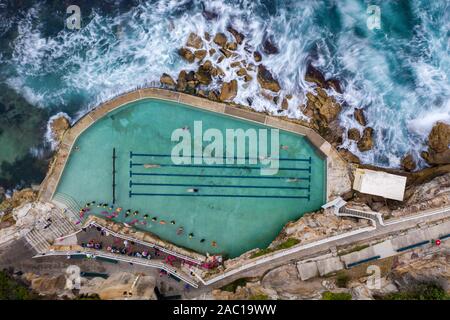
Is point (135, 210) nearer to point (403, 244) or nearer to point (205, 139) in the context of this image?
point (205, 139)

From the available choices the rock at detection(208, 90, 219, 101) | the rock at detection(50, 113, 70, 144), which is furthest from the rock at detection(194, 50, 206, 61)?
the rock at detection(50, 113, 70, 144)

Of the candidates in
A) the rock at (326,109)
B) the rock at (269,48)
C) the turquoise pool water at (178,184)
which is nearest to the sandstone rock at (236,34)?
the rock at (269,48)

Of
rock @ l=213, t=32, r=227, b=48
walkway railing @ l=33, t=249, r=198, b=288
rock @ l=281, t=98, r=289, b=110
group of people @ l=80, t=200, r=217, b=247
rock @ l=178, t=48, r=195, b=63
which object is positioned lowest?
walkway railing @ l=33, t=249, r=198, b=288

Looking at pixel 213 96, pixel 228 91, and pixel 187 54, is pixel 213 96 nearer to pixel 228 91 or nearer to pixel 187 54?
pixel 228 91

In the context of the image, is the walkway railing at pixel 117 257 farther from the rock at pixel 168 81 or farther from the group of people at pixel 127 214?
the rock at pixel 168 81

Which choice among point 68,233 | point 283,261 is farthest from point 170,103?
point 283,261

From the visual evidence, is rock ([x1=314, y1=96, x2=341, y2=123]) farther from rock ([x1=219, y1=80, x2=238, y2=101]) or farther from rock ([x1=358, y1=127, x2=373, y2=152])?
rock ([x1=219, y1=80, x2=238, y2=101])

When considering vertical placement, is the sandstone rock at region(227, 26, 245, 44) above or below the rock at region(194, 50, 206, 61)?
above
